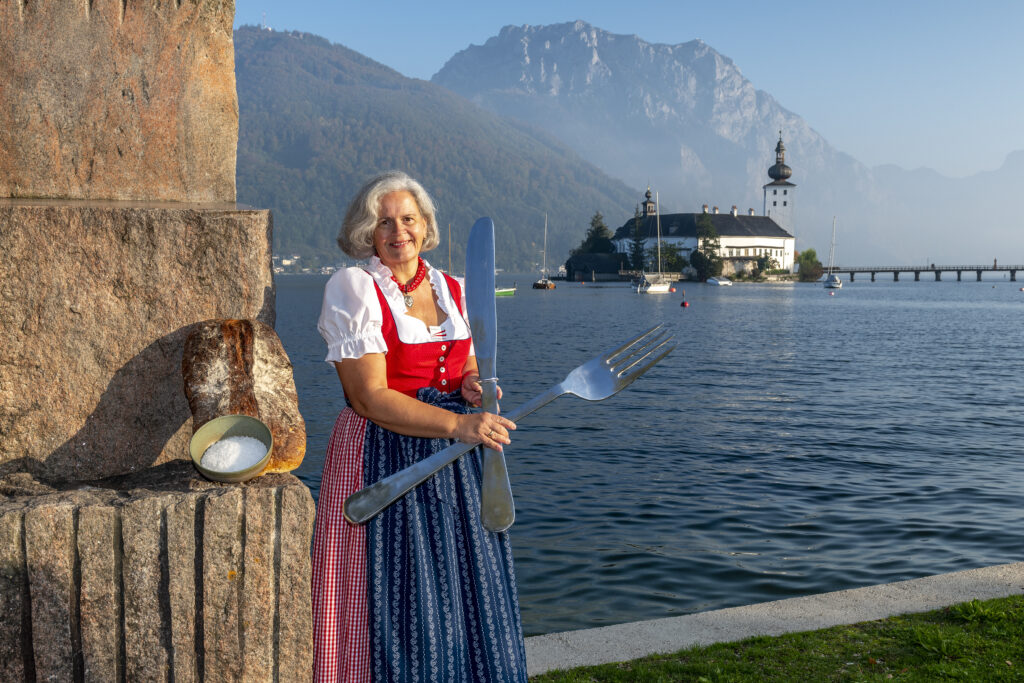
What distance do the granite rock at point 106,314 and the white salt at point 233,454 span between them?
0.59 metres

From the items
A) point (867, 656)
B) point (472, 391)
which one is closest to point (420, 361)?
point (472, 391)

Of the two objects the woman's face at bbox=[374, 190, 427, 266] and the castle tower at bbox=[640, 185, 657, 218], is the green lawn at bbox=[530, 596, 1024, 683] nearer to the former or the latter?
the woman's face at bbox=[374, 190, 427, 266]

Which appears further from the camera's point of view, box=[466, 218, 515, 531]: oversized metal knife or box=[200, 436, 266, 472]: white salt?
box=[200, 436, 266, 472]: white salt

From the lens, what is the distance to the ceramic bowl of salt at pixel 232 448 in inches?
86.3

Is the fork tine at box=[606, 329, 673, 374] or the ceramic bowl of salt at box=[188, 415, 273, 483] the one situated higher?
the fork tine at box=[606, 329, 673, 374]

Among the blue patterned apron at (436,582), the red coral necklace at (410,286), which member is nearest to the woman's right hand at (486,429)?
the blue patterned apron at (436,582)

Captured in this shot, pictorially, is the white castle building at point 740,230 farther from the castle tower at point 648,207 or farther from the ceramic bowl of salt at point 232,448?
the ceramic bowl of salt at point 232,448

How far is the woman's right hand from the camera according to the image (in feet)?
6.59

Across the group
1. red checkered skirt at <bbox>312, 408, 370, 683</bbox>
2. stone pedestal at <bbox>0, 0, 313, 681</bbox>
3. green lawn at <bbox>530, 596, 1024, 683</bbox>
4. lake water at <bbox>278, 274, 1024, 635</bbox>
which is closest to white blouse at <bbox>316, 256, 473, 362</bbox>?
red checkered skirt at <bbox>312, 408, 370, 683</bbox>

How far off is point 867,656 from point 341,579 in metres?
2.41

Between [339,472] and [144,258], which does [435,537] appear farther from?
[144,258]

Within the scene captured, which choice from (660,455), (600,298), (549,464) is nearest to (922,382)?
(660,455)

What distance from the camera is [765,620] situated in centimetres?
396

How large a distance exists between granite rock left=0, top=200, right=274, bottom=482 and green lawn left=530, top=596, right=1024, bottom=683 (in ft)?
6.10
